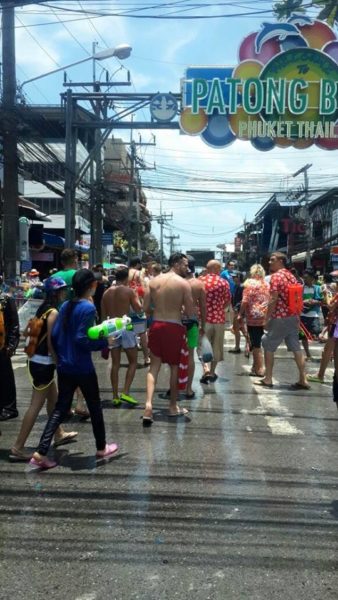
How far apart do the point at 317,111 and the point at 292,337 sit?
8.33 metres

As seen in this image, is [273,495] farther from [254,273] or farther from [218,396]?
[254,273]

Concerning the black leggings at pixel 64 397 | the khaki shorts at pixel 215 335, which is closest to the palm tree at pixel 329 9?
the khaki shorts at pixel 215 335

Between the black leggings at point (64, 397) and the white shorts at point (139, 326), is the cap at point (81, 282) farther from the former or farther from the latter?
the white shorts at point (139, 326)

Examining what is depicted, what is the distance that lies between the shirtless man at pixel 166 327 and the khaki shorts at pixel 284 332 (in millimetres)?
1997

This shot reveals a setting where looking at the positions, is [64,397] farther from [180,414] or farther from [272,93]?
[272,93]

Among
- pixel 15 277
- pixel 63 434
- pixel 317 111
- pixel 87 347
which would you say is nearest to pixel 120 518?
pixel 87 347

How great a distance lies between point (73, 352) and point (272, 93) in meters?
11.3

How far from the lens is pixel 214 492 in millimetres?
4469

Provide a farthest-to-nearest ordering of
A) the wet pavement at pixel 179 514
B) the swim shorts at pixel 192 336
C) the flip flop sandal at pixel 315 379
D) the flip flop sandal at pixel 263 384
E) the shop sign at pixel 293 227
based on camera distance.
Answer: the shop sign at pixel 293 227
the flip flop sandal at pixel 315 379
the flip flop sandal at pixel 263 384
the swim shorts at pixel 192 336
the wet pavement at pixel 179 514

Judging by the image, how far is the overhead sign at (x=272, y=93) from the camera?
1409cm

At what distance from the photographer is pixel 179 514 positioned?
4.07m

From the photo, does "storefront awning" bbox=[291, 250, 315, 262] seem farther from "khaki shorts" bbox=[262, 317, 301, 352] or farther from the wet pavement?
the wet pavement

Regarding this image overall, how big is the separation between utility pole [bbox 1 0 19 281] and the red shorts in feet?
Result: 28.0

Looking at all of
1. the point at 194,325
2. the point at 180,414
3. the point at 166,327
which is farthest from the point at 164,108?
the point at 180,414
